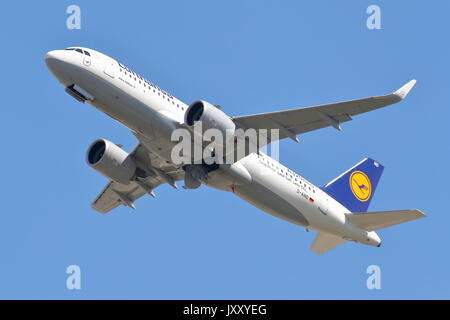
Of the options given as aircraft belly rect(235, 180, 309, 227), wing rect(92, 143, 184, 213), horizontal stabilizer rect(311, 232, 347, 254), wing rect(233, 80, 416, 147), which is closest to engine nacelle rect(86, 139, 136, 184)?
wing rect(92, 143, 184, 213)

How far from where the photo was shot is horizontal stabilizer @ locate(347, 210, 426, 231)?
42.9m

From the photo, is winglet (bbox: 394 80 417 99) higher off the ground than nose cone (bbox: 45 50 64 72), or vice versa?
nose cone (bbox: 45 50 64 72)

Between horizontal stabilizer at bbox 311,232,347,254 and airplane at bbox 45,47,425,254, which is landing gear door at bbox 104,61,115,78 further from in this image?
horizontal stabilizer at bbox 311,232,347,254

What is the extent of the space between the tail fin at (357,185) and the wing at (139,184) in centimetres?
924

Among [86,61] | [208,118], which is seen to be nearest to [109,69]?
[86,61]

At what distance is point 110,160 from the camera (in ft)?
138

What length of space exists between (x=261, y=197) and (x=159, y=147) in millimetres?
6136

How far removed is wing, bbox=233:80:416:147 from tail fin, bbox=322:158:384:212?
828cm

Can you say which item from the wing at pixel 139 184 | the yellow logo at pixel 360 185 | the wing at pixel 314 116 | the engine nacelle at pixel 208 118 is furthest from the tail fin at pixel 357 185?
the engine nacelle at pixel 208 118

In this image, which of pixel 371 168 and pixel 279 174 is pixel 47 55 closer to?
pixel 279 174

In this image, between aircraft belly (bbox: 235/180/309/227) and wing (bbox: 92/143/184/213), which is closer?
aircraft belly (bbox: 235/180/309/227)

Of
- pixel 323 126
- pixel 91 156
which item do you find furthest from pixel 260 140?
pixel 91 156

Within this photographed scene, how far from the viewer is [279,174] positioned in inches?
1668

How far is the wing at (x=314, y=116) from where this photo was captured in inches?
1416
